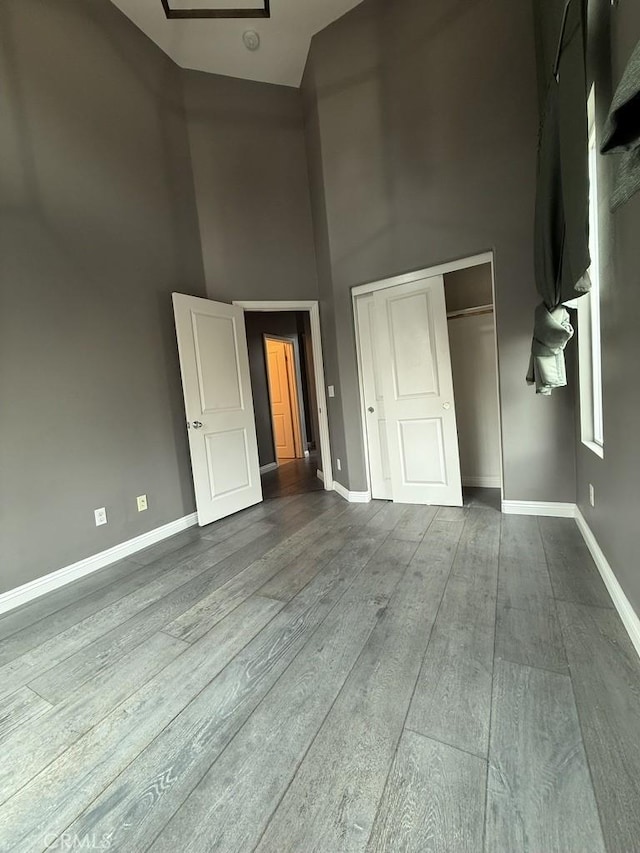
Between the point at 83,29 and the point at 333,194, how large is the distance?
6.72 feet

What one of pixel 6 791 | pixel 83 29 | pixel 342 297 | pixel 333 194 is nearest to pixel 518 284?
pixel 342 297

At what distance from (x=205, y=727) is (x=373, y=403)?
8.51 feet

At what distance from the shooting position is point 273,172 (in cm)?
354

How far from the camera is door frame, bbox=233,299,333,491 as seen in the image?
3.57 m

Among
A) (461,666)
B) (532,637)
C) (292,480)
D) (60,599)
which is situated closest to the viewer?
(461,666)

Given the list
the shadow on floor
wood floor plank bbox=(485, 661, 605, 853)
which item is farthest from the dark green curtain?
the shadow on floor

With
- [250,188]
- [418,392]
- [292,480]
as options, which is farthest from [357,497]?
[250,188]

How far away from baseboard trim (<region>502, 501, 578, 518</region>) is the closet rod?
67.9 inches

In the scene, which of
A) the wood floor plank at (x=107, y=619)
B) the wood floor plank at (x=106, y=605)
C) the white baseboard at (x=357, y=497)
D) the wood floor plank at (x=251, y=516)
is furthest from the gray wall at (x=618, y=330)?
the wood floor plank at (x=251, y=516)

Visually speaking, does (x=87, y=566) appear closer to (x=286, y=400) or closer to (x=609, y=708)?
(x=609, y=708)

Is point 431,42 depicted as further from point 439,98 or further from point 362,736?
point 362,736

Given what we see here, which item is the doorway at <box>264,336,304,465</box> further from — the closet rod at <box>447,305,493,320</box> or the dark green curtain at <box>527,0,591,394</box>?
the dark green curtain at <box>527,0,591,394</box>

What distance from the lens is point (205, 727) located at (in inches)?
46.5

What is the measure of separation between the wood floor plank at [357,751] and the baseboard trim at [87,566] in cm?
→ 201
